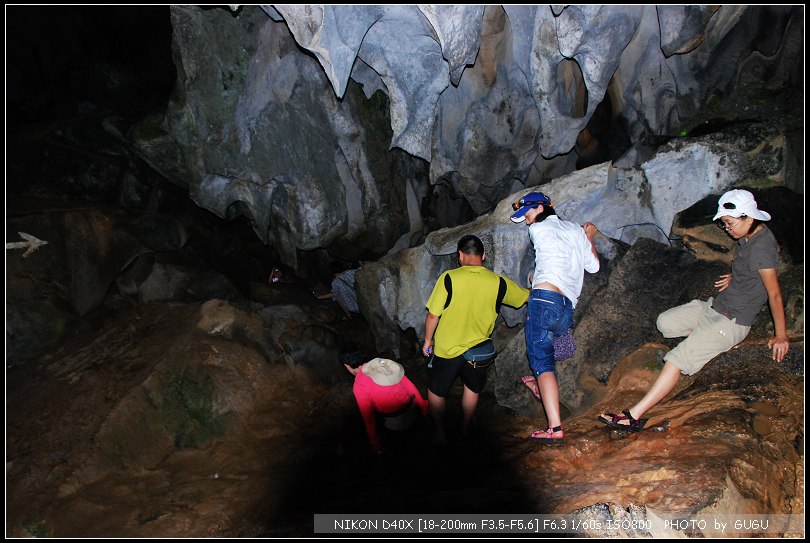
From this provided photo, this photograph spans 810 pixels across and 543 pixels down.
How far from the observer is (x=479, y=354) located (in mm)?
4086

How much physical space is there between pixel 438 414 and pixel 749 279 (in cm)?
255

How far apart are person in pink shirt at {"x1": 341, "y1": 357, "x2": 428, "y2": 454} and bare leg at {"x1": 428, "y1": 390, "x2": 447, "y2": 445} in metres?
0.19

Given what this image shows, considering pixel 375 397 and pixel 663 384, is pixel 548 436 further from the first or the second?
pixel 375 397

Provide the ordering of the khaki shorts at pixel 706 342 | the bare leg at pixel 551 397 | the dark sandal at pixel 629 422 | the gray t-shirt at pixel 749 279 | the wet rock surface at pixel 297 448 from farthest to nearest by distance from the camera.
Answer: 1. the bare leg at pixel 551 397
2. the dark sandal at pixel 629 422
3. the khaki shorts at pixel 706 342
4. the gray t-shirt at pixel 749 279
5. the wet rock surface at pixel 297 448

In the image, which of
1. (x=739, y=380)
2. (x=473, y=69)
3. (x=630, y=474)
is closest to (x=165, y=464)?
(x=630, y=474)

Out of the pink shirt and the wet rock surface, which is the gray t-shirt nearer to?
the wet rock surface

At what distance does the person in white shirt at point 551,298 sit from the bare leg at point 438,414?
31.6 inches

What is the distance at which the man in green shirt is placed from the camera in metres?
3.95

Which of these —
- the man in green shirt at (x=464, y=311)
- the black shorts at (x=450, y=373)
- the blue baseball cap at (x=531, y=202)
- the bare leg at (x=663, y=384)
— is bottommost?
the bare leg at (x=663, y=384)

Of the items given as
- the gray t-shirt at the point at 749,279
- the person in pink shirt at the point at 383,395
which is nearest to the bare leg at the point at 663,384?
the gray t-shirt at the point at 749,279

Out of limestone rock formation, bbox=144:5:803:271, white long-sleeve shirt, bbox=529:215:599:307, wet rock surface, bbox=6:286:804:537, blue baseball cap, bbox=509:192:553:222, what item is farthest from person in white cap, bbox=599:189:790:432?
limestone rock formation, bbox=144:5:803:271

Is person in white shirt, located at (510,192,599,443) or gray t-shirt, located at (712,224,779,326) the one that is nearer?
gray t-shirt, located at (712,224,779,326)

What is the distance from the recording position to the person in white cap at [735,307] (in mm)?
3121

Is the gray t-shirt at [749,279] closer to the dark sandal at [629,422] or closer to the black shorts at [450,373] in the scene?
the dark sandal at [629,422]
